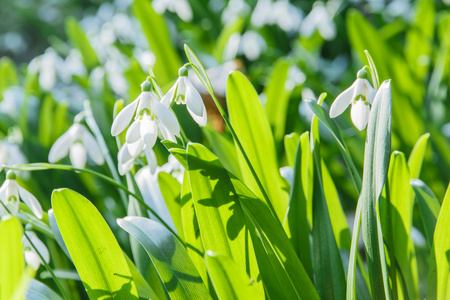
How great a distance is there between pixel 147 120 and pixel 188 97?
0.06 meters

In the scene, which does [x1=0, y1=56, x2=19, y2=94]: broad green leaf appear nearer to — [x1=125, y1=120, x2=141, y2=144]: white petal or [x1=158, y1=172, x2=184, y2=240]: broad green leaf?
[x1=158, y1=172, x2=184, y2=240]: broad green leaf

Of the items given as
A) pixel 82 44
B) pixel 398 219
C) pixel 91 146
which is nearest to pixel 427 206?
pixel 398 219

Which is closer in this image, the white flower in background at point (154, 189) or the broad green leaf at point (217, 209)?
the broad green leaf at point (217, 209)

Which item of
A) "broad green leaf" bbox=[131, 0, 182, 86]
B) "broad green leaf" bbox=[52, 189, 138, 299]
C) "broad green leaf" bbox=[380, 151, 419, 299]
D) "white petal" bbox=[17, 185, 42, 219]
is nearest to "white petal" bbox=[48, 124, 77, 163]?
"white petal" bbox=[17, 185, 42, 219]

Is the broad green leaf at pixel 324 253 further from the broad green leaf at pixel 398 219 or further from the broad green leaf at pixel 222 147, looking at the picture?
the broad green leaf at pixel 222 147

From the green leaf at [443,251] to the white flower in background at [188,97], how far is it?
14.5 inches

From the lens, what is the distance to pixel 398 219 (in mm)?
787

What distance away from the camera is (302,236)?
816 mm

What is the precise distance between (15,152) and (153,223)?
53 centimetres

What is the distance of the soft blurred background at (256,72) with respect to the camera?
1457mm

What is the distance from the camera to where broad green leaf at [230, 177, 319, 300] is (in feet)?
2.26

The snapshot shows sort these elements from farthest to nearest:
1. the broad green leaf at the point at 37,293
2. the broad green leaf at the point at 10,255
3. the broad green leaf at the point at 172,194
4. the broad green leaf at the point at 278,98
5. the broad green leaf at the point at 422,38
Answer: the broad green leaf at the point at 422,38 < the broad green leaf at the point at 278,98 < the broad green leaf at the point at 172,194 < the broad green leaf at the point at 37,293 < the broad green leaf at the point at 10,255

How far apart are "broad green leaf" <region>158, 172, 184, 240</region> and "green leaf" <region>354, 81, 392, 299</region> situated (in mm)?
331

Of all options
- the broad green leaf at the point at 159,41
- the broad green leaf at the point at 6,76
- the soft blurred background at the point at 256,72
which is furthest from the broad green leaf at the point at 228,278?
the broad green leaf at the point at 6,76
